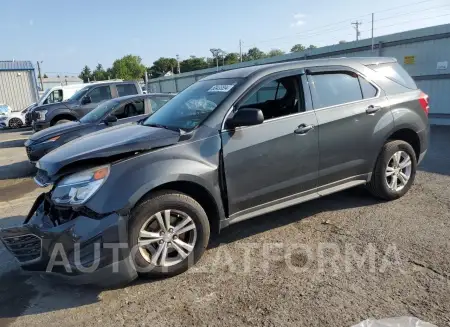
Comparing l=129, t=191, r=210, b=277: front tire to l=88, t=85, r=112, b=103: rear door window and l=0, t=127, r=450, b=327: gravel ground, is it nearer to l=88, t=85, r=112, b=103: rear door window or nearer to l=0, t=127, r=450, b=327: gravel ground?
l=0, t=127, r=450, b=327: gravel ground

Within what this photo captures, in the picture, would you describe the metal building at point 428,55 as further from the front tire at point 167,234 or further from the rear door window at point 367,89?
the front tire at point 167,234

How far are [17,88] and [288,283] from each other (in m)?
31.2

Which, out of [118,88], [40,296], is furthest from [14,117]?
[40,296]

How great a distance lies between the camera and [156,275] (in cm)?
319

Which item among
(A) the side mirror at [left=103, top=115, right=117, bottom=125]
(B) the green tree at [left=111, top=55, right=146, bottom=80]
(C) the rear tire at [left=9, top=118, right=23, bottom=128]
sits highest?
(B) the green tree at [left=111, top=55, right=146, bottom=80]

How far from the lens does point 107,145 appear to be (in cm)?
329

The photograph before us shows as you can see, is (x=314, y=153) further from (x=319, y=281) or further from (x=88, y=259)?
(x=88, y=259)

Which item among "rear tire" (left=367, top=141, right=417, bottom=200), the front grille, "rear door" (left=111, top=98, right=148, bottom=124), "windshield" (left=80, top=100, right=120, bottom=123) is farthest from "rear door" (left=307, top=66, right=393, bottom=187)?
"windshield" (left=80, top=100, right=120, bottom=123)

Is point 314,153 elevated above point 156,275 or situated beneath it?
elevated above

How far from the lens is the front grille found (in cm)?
307

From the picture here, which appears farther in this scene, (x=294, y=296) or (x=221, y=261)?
(x=221, y=261)

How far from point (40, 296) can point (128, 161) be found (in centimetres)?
142

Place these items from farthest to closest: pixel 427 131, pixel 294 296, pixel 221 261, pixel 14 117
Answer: pixel 14 117
pixel 427 131
pixel 221 261
pixel 294 296

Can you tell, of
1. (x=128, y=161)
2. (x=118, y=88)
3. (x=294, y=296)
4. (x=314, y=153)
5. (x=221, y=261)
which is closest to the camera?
(x=294, y=296)
